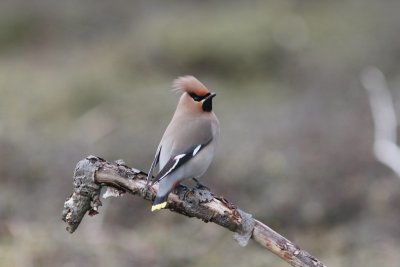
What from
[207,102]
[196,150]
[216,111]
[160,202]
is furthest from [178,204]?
[216,111]

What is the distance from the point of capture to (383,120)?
10.5 m

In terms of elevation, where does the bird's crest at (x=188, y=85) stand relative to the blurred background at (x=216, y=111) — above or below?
below

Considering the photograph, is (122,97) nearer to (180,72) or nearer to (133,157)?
(180,72)

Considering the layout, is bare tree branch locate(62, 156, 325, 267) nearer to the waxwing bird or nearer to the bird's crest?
the waxwing bird

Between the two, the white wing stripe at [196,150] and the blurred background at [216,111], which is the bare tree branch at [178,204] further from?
the blurred background at [216,111]

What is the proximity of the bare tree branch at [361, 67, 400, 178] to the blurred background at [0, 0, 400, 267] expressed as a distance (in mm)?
108

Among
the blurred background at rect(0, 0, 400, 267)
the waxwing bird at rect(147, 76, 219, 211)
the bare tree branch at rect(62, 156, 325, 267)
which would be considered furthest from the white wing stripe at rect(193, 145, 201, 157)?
the blurred background at rect(0, 0, 400, 267)

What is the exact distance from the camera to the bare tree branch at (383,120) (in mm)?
9539

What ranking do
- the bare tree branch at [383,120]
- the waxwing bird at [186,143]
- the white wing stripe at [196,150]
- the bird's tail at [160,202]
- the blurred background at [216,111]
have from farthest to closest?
the bare tree branch at [383,120] → the blurred background at [216,111] → the white wing stripe at [196,150] → the waxwing bird at [186,143] → the bird's tail at [160,202]

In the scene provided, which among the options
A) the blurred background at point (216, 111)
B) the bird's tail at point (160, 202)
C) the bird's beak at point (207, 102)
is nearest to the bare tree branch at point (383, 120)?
the blurred background at point (216, 111)

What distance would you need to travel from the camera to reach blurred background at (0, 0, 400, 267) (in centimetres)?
829

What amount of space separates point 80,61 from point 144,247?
7.53 meters

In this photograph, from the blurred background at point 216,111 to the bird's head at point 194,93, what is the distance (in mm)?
2042

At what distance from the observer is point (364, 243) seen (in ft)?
27.3
